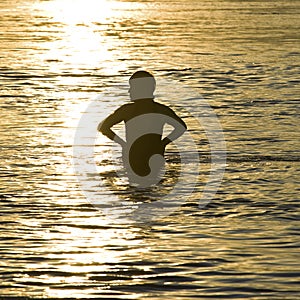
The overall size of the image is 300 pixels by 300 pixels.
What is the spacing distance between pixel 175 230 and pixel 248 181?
3.00 meters

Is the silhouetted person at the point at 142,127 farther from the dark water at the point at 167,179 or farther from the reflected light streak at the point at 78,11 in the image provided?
A: the reflected light streak at the point at 78,11

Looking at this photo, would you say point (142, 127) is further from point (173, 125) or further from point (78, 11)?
point (78, 11)

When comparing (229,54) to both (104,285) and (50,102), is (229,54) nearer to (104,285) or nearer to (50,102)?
(50,102)

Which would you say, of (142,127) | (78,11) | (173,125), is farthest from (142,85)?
(78,11)

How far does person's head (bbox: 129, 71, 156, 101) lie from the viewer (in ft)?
48.5

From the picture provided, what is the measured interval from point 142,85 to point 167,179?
1.71 metres

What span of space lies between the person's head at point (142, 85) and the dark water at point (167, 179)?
1255mm

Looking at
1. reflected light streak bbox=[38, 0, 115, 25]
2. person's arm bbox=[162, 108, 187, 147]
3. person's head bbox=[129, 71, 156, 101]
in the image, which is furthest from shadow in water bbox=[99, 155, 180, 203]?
reflected light streak bbox=[38, 0, 115, 25]

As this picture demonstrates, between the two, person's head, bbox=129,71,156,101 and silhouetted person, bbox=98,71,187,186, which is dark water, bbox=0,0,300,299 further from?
person's head, bbox=129,71,156,101

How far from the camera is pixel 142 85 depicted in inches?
586

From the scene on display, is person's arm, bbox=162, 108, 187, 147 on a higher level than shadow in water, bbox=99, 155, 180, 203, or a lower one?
higher

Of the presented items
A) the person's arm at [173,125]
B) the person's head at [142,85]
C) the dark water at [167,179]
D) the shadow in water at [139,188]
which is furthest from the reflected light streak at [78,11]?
the person's head at [142,85]

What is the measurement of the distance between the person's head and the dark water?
126 cm

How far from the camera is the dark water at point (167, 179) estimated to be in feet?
37.2
